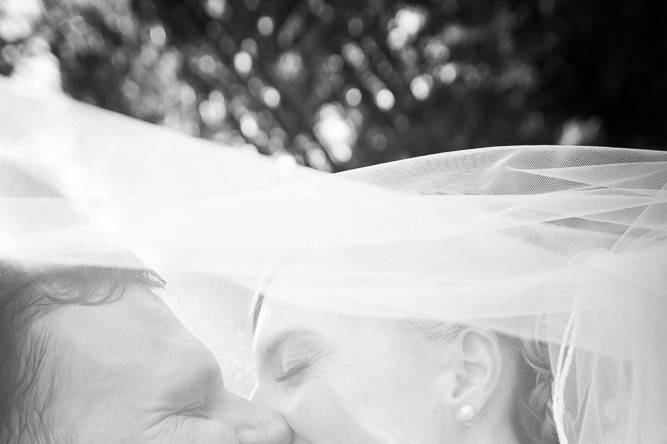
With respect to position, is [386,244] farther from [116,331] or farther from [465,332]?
[116,331]

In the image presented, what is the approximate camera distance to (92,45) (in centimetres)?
611

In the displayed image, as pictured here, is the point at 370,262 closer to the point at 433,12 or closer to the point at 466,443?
the point at 466,443

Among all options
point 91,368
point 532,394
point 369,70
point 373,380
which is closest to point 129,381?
point 91,368

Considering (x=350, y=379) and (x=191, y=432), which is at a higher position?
(x=350, y=379)

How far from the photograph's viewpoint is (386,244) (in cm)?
174

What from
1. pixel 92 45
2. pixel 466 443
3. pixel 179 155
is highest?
pixel 179 155

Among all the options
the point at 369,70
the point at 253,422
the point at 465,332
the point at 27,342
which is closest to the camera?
the point at 27,342

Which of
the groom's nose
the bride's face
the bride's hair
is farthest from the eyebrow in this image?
the bride's hair

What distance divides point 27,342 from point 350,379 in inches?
24.0

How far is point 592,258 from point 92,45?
508 centimetres

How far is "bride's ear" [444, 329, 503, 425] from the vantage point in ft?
5.65

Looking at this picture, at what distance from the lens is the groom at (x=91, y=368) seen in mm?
1490

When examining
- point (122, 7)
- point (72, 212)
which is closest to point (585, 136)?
point (122, 7)

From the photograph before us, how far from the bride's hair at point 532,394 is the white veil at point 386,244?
40 millimetres
